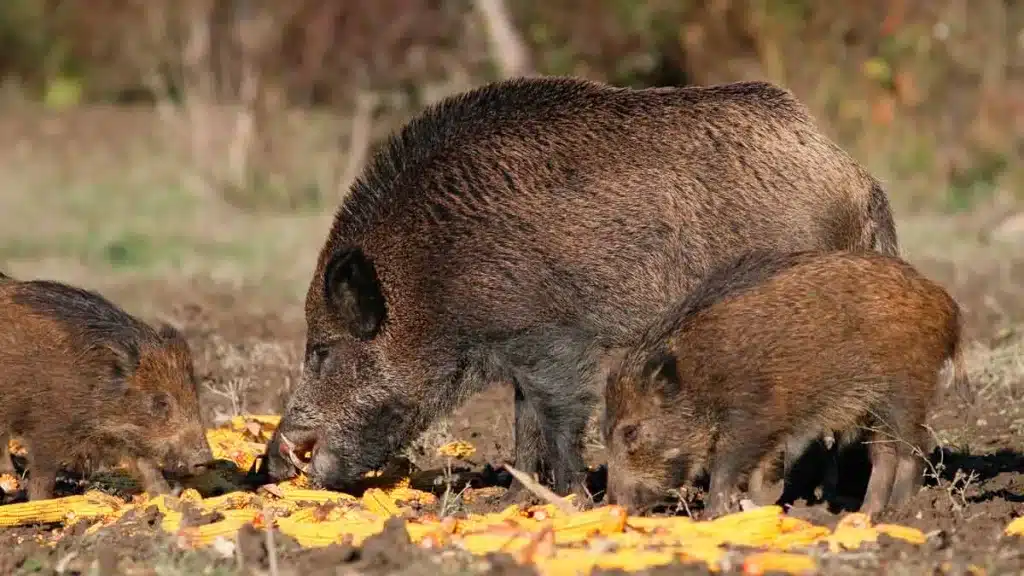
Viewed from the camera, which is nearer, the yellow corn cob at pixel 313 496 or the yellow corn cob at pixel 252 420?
the yellow corn cob at pixel 313 496

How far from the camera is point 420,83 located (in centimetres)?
1819

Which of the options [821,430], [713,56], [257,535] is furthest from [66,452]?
[713,56]

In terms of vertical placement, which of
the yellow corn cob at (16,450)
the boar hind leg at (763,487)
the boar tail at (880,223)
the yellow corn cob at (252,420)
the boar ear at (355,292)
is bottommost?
the boar hind leg at (763,487)

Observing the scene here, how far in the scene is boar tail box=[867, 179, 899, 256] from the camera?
257 inches

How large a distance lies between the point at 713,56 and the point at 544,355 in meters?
11.6

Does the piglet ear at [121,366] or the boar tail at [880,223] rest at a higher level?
the boar tail at [880,223]

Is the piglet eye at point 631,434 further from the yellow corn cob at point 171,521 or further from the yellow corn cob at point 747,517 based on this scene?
the yellow corn cob at point 171,521

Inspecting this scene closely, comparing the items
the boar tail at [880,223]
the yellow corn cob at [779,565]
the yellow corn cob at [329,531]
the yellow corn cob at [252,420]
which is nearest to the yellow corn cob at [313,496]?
the yellow corn cob at [329,531]

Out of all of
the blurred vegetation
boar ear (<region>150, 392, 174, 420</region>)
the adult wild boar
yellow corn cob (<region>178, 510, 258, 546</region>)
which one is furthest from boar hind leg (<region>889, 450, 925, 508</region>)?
the blurred vegetation

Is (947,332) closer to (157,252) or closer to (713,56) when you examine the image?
(157,252)

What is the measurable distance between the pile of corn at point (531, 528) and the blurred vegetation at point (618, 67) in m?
10.4

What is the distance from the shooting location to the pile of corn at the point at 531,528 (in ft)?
14.5

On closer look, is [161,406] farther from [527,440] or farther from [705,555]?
[705,555]

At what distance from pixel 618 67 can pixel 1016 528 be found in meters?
12.8
